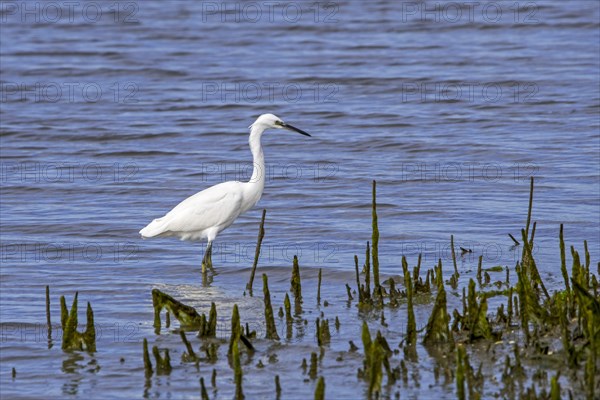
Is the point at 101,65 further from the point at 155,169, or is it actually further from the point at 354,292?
the point at 354,292

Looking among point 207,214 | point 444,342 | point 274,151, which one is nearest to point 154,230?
point 207,214

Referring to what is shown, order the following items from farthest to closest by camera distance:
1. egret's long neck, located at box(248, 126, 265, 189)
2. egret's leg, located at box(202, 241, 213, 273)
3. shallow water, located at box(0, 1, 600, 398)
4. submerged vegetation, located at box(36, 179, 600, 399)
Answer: egret's long neck, located at box(248, 126, 265, 189), egret's leg, located at box(202, 241, 213, 273), shallow water, located at box(0, 1, 600, 398), submerged vegetation, located at box(36, 179, 600, 399)

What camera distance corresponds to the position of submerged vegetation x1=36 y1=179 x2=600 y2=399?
6367mm

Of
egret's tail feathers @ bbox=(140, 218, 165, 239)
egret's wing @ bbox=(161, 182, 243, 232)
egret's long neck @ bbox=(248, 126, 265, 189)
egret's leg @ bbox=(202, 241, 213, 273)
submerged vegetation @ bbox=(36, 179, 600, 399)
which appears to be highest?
egret's long neck @ bbox=(248, 126, 265, 189)

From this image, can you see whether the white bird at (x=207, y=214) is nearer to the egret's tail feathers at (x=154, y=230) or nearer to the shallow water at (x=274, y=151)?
the egret's tail feathers at (x=154, y=230)

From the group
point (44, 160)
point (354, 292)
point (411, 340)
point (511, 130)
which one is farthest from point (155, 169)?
point (411, 340)

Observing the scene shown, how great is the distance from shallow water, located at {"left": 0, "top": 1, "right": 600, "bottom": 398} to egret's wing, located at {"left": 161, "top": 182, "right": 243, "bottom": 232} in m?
0.42

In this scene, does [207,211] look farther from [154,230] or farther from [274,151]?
[274,151]

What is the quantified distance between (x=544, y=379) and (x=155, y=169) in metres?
10.7

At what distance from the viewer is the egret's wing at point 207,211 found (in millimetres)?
11617

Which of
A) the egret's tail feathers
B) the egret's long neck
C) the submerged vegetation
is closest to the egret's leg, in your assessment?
the egret's tail feathers

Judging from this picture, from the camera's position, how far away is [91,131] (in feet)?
62.7

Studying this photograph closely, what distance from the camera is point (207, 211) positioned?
11.6m

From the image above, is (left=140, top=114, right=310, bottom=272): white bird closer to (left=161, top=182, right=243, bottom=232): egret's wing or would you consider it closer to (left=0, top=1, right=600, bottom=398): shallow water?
(left=161, top=182, right=243, bottom=232): egret's wing
